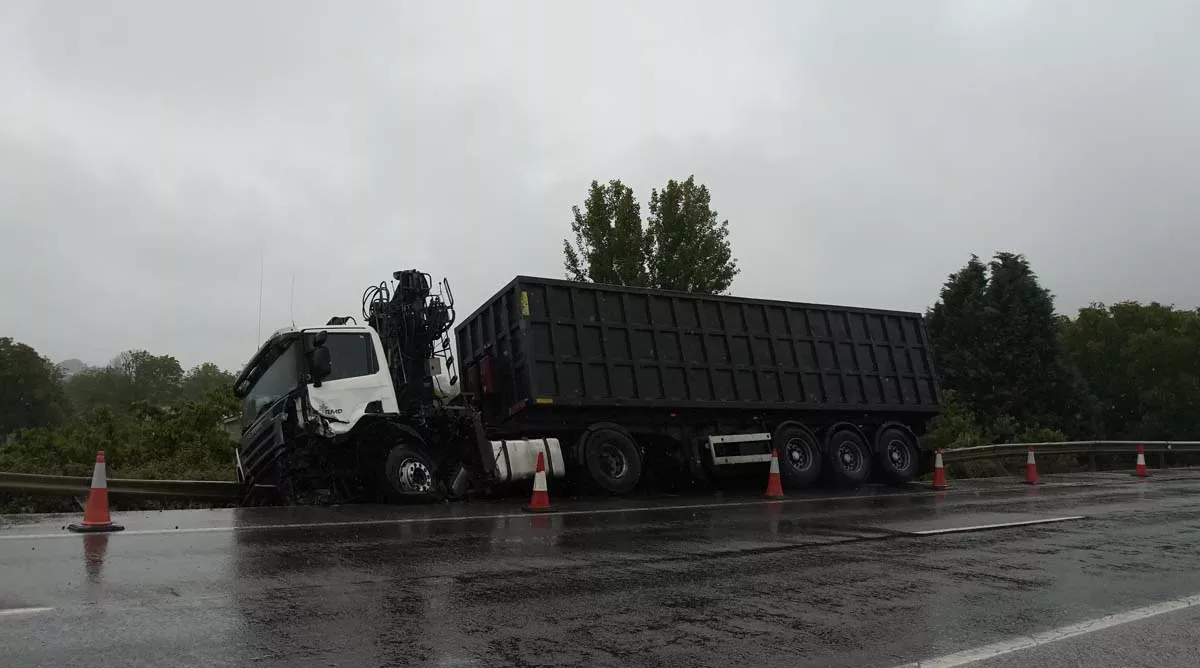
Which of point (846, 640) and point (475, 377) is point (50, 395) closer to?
point (475, 377)

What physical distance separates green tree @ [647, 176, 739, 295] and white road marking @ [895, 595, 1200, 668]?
2493 cm

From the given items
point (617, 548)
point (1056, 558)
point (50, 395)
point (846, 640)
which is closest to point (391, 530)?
point (617, 548)

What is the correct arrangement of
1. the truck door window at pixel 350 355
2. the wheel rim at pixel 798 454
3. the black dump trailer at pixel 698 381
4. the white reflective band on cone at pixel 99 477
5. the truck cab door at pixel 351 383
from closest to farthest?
the white reflective band on cone at pixel 99 477
the truck cab door at pixel 351 383
the truck door window at pixel 350 355
the black dump trailer at pixel 698 381
the wheel rim at pixel 798 454

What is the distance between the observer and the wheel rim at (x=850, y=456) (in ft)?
51.7

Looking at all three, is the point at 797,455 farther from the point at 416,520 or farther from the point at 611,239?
the point at 611,239

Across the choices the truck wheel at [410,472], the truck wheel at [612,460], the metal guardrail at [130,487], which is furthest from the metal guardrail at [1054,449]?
the metal guardrail at [130,487]

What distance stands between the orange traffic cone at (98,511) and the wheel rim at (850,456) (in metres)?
11.9

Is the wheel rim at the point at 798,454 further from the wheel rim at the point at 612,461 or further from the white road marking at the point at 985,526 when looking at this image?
the white road marking at the point at 985,526

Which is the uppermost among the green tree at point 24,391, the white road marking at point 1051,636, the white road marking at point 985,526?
the green tree at point 24,391

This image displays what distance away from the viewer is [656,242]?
3156cm

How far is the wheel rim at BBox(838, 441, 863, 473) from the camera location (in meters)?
15.8

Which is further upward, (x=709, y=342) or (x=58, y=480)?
(x=709, y=342)

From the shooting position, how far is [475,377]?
1392 centimetres

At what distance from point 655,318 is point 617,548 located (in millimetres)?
7022
